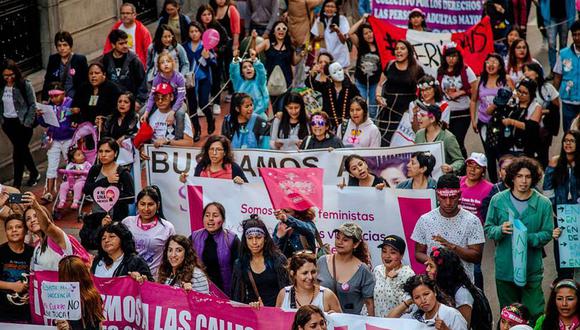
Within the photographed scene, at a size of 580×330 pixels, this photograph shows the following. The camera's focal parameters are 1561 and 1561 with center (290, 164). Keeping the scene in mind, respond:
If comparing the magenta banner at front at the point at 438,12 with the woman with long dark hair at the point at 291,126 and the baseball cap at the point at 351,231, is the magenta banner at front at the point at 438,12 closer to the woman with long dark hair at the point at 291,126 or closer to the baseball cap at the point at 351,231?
the woman with long dark hair at the point at 291,126

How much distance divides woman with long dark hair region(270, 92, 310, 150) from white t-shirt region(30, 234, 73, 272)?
362 centimetres

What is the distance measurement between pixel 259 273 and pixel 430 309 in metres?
1.67

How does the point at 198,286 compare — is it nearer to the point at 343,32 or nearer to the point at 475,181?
the point at 475,181

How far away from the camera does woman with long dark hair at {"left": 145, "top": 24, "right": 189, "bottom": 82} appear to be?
60.4 ft

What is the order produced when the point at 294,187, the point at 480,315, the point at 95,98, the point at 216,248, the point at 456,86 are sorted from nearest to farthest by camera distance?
the point at 480,315
the point at 216,248
the point at 294,187
the point at 95,98
the point at 456,86

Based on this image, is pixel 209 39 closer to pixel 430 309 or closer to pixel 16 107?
pixel 16 107

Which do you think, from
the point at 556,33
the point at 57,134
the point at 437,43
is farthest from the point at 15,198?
the point at 556,33

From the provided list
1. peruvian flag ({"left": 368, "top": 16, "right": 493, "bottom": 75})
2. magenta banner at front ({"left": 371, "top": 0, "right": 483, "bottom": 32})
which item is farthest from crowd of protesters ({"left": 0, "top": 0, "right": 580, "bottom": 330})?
magenta banner at front ({"left": 371, "top": 0, "right": 483, "bottom": 32})

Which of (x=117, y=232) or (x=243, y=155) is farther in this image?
(x=243, y=155)

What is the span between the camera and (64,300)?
36.7 ft

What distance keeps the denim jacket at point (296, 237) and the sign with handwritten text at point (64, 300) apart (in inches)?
85.6

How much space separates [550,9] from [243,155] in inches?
337

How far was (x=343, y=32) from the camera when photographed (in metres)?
20.3

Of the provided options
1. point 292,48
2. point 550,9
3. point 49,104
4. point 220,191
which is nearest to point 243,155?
point 220,191
